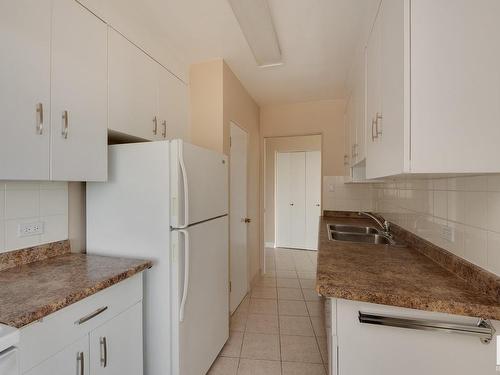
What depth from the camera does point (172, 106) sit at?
2.07 meters

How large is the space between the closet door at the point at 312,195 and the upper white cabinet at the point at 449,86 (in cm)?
409

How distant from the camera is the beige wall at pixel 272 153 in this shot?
4.85 metres

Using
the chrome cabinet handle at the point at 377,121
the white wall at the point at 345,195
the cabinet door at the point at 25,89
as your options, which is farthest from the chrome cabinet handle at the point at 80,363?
the white wall at the point at 345,195

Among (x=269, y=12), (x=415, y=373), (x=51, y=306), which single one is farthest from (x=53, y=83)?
(x=415, y=373)

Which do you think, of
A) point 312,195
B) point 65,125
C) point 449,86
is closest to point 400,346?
point 449,86

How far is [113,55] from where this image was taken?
1.48 m

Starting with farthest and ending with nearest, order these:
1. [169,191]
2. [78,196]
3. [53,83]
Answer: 1. [78,196]
2. [169,191]
3. [53,83]

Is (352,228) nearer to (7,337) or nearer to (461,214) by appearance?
→ (461,214)

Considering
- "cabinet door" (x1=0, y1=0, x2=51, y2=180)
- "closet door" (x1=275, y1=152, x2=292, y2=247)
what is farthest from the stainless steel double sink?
"closet door" (x1=275, y1=152, x2=292, y2=247)

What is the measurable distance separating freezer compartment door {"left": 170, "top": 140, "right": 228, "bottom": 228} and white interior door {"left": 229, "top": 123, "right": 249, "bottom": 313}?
70 cm

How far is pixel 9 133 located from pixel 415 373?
185cm

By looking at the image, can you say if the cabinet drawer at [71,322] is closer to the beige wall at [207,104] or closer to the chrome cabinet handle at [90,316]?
the chrome cabinet handle at [90,316]

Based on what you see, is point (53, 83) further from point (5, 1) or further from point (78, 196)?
point (78, 196)

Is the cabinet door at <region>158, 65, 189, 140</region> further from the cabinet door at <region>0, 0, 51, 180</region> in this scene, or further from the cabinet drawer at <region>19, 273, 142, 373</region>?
the cabinet drawer at <region>19, 273, 142, 373</region>
